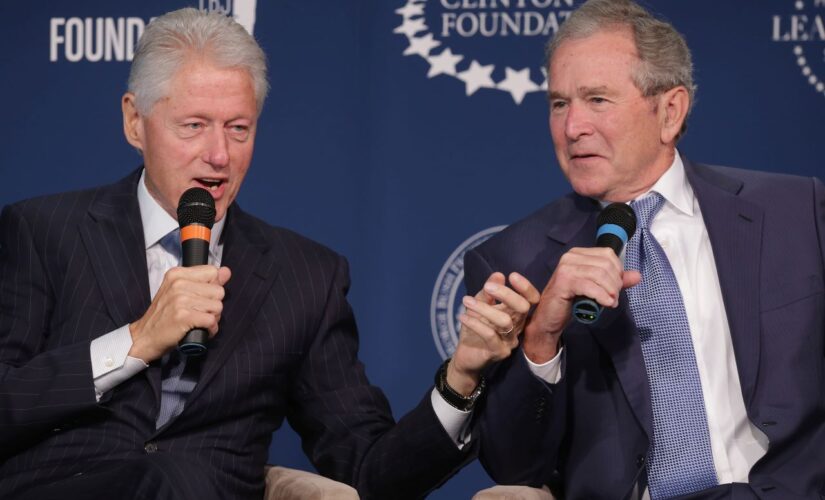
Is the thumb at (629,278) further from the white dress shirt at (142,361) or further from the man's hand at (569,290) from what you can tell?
the white dress shirt at (142,361)

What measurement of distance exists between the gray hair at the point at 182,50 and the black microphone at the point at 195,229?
1.26 feet

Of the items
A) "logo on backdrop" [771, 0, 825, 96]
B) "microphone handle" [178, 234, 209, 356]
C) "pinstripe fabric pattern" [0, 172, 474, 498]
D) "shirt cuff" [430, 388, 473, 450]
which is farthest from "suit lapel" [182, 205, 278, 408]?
"logo on backdrop" [771, 0, 825, 96]

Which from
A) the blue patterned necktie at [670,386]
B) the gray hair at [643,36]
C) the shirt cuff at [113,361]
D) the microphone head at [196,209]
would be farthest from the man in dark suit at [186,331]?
the gray hair at [643,36]

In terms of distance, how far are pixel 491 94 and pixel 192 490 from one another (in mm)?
1712

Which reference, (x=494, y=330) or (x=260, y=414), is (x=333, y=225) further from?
(x=494, y=330)

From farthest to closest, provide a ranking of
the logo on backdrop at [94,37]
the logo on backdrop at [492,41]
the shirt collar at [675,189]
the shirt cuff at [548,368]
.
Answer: the logo on backdrop at [94,37] < the logo on backdrop at [492,41] < the shirt collar at [675,189] < the shirt cuff at [548,368]

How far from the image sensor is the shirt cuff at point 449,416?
8.51 feet

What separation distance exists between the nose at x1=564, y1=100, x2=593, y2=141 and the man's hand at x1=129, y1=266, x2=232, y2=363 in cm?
80

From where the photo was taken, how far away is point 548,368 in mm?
2521

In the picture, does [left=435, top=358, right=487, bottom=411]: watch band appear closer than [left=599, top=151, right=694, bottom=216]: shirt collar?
Yes

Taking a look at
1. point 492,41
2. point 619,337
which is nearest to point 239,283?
point 619,337

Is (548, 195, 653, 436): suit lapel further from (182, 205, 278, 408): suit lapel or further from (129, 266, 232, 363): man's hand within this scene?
(129, 266, 232, 363): man's hand

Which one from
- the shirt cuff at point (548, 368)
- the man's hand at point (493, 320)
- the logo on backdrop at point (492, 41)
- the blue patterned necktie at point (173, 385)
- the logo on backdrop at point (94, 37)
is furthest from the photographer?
the logo on backdrop at point (94, 37)

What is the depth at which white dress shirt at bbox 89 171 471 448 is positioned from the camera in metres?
2.53
